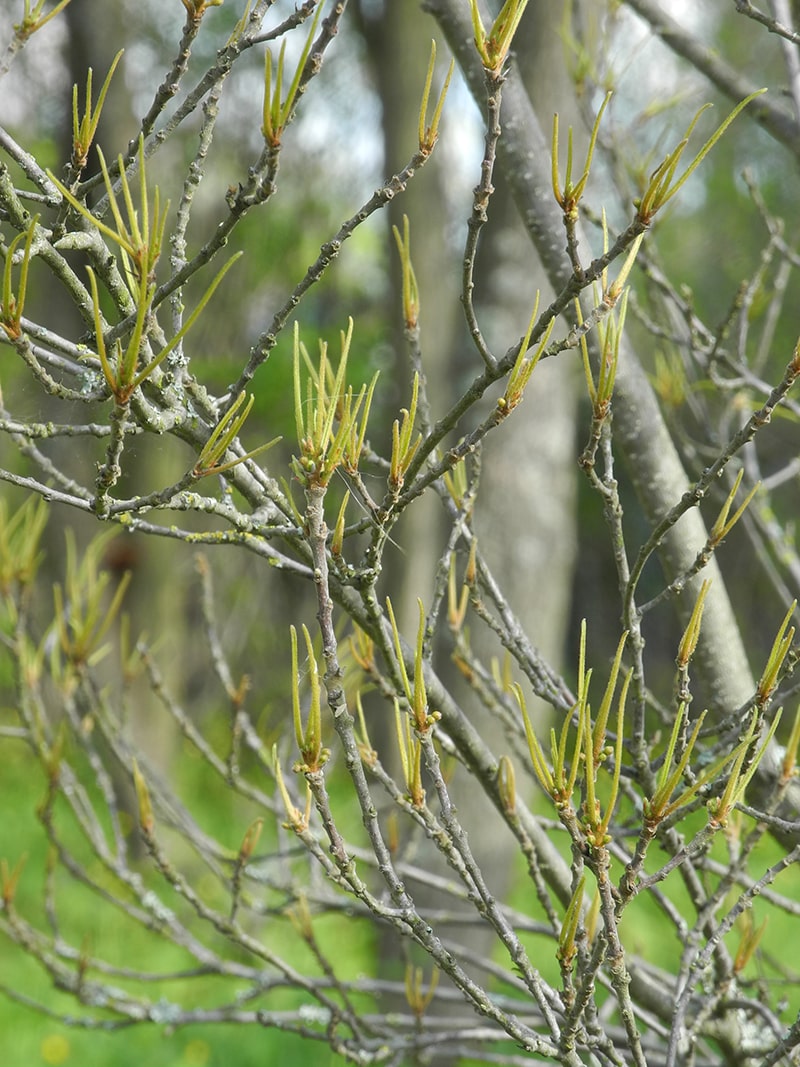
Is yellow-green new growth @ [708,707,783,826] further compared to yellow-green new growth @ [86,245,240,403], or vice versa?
yellow-green new growth @ [708,707,783,826]

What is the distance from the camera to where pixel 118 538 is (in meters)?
6.89

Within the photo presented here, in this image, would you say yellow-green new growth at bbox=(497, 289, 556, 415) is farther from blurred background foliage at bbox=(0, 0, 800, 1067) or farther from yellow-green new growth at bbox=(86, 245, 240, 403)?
blurred background foliage at bbox=(0, 0, 800, 1067)

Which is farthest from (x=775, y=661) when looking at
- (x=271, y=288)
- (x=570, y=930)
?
(x=271, y=288)

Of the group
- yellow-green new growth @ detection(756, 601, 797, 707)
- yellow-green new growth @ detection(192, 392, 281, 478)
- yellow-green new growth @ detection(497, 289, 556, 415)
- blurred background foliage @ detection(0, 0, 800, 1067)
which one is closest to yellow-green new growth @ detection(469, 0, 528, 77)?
yellow-green new growth @ detection(497, 289, 556, 415)

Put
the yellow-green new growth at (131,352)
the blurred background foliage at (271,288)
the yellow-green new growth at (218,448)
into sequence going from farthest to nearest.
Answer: the blurred background foliage at (271,288), the yellow-green new growth at (218,448), the yellow-green new growth at (131,352)

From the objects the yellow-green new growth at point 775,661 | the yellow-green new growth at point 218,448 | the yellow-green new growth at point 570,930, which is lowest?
the yellow-green new growth at point 570,930

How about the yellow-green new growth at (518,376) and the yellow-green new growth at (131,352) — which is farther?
the yellow-green new growth at (518,376)

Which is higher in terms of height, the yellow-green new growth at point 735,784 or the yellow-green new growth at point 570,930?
the yellow-green new growth at point 735,784

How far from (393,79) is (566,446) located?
6.34ft

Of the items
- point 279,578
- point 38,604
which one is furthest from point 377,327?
point 38,604

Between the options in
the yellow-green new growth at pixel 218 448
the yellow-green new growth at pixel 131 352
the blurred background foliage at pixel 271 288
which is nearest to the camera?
the yellow-green new growth at pixel 131 352

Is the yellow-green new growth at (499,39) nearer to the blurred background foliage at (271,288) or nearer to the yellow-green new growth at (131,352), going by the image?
the yellow-green new growth at (131,352)

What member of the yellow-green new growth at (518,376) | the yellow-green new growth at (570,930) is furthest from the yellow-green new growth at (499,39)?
the yellow-green new growth at (570,930)

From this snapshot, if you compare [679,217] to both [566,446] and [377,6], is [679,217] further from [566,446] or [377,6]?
[566,446]
